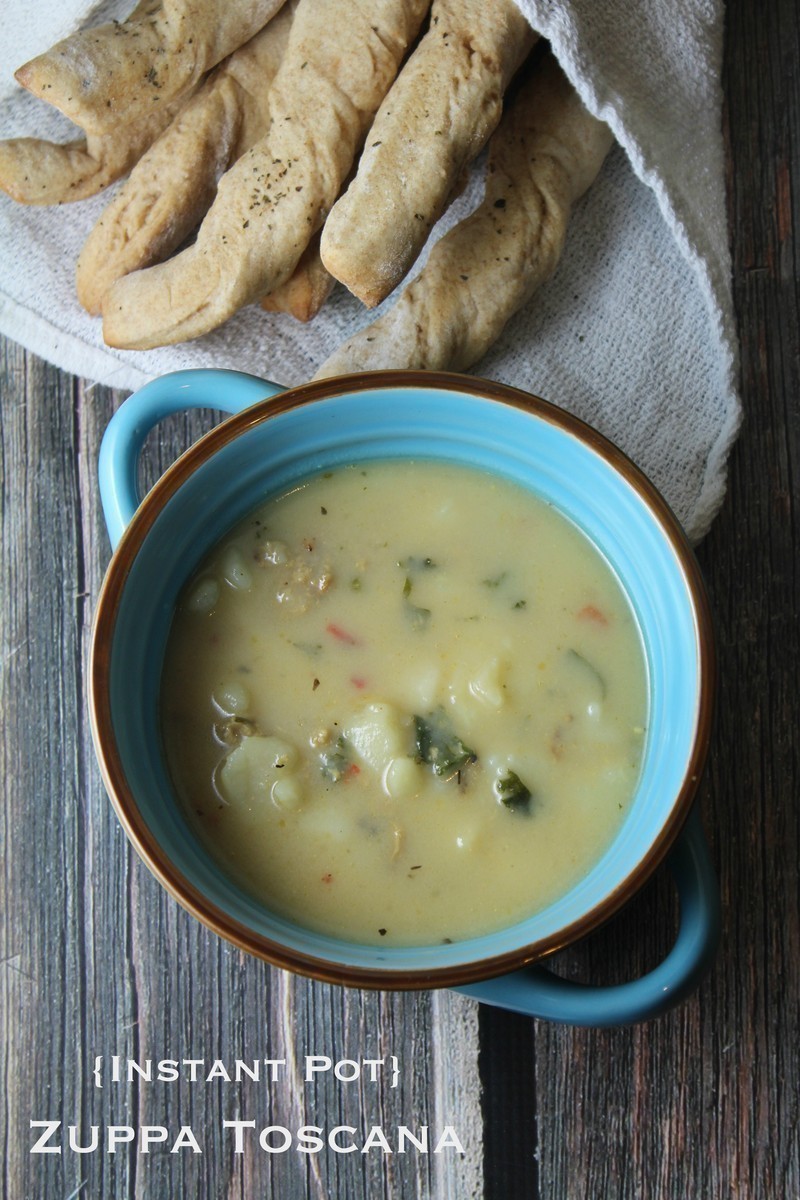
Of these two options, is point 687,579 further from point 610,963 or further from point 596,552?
point 610,963

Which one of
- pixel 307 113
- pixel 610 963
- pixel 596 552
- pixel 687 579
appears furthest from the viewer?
pixel 610 963

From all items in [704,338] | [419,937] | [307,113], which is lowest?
[419,937]

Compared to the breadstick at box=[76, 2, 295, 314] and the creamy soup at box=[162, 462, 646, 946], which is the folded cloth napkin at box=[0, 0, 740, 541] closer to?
the breadstick at box=[76, 2, 295, 314]

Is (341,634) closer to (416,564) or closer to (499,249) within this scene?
(416,564)

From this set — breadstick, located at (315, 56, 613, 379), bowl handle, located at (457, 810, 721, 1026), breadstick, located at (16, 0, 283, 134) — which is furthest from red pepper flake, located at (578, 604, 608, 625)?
breadstick, located at (16, 0, 283, 134)

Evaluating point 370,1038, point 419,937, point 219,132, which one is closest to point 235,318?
point 219,132

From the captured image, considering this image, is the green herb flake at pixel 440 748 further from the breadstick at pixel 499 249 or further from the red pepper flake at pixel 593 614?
the breadstick at pixel 499 249

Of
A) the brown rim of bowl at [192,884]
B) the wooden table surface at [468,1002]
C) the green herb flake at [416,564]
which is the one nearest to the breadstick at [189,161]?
the wooden table surface at [468,1002]
